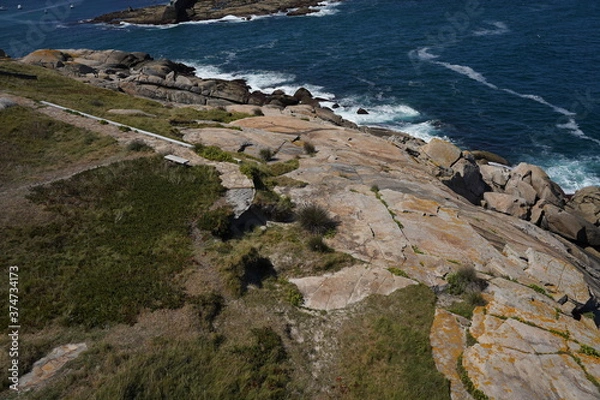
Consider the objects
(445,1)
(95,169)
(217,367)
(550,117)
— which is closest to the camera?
(217,367)

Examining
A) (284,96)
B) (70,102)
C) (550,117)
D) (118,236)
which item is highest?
(70,102)

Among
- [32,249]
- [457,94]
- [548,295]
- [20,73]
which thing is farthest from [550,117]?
[20,73]

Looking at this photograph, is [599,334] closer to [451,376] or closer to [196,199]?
[451,376]

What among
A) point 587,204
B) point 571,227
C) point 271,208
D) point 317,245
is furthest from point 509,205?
point 271,208

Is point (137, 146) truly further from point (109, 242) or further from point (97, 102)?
point (97, 102)

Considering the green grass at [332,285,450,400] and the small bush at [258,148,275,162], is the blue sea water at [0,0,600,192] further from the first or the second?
the green grass at [332,285,450,400]

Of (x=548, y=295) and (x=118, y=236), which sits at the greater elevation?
(x=118, y=236)
